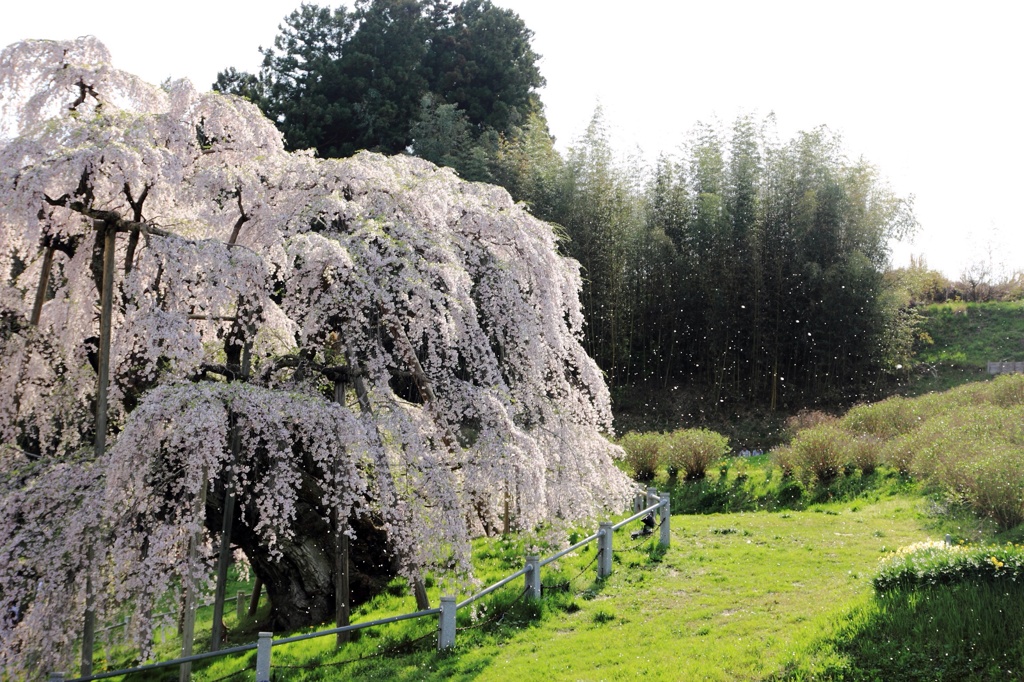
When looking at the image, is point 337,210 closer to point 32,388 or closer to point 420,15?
point 32,388

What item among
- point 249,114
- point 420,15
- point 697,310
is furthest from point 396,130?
point 249,114

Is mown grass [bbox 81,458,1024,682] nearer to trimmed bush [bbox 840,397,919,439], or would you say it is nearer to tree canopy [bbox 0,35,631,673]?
tree canopy [bbox 0,35,631,673]

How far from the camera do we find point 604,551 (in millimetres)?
9547

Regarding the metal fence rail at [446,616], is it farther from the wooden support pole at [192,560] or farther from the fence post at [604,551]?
the wooden support pole at [192,560]

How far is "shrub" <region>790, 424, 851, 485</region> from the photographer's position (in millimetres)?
15055

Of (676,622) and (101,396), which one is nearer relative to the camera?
(101,396)

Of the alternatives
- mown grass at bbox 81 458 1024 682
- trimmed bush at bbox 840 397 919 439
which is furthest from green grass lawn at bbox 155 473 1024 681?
trimmed bush at bbox 840 397 919 439

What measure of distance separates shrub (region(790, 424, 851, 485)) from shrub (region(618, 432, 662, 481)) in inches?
112

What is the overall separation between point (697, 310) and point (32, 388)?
58.7 feet

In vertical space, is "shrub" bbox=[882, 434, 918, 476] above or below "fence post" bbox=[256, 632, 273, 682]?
above

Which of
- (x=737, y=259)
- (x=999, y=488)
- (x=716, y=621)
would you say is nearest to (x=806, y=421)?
(x=737, y=259)

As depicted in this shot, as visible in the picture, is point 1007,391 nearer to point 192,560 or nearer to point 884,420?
point 884,420

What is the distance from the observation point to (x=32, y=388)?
7.80 meters

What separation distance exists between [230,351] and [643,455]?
10.7 meters
